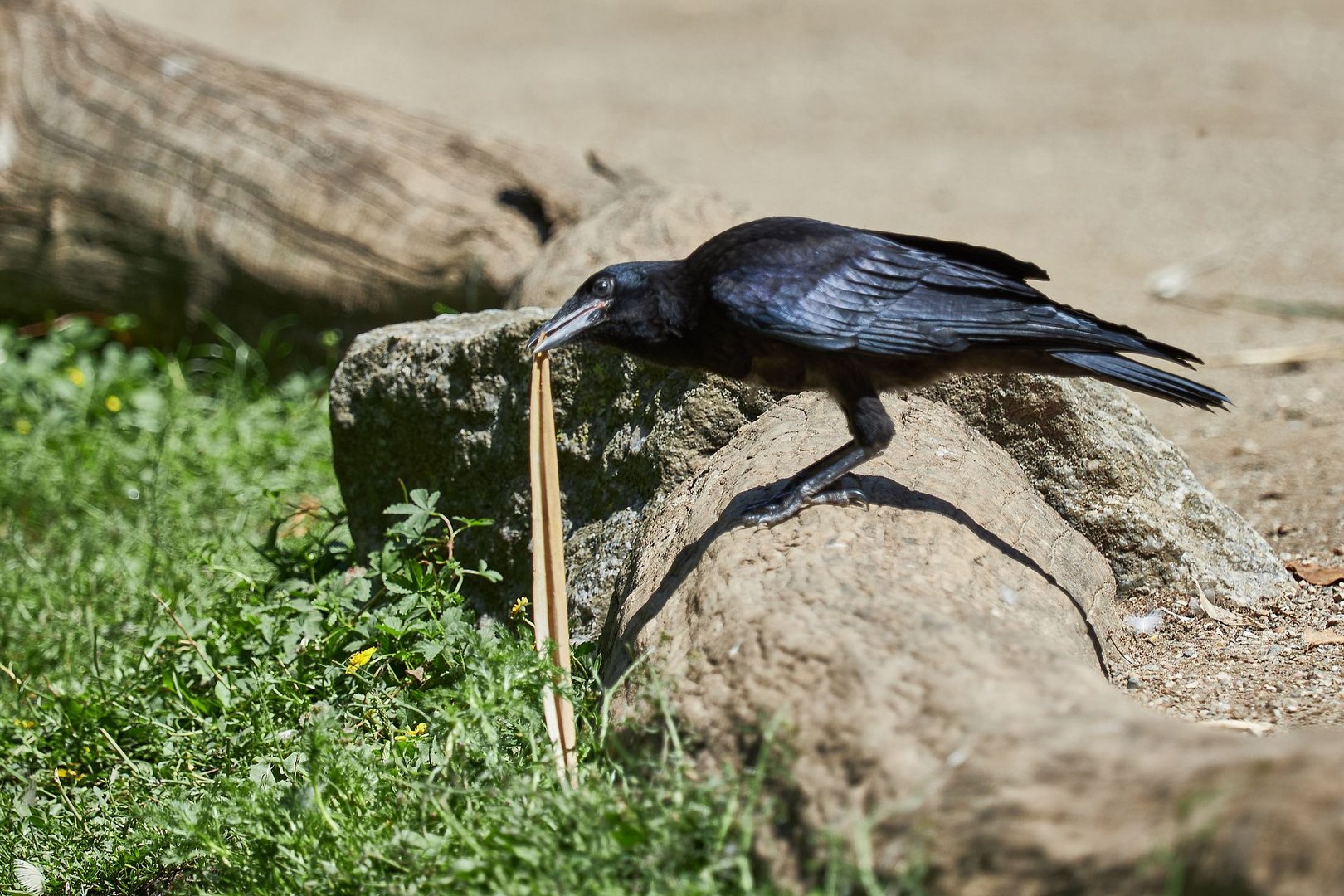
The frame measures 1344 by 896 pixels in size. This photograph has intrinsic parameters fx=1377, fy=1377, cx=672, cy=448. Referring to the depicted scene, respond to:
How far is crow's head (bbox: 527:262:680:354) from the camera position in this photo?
3.43 m

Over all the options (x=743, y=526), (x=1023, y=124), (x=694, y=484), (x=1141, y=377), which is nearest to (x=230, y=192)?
(x=694, y=484)

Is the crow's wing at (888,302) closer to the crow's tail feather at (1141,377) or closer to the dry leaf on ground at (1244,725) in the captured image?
the crow's tail feather at (1141,377)

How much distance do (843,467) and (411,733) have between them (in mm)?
1190

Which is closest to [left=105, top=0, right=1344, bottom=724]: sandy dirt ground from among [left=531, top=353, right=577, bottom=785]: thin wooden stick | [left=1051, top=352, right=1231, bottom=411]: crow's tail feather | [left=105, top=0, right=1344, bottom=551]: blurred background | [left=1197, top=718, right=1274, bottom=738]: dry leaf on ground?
[left=105, top=0, right=1344, bottom=551]: blurred background

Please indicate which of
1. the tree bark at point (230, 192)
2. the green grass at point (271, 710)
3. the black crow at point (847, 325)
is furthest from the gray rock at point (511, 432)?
the tree bark at point (230, 192)

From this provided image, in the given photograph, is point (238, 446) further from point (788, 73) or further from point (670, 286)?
point (788, 73)

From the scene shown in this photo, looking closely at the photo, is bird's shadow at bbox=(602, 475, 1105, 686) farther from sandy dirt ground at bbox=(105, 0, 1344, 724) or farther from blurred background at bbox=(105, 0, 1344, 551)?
blurred background at bbox=(105, 0, 1344, 551)

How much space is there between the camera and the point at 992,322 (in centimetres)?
325

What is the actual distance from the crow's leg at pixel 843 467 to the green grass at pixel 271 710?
1.99ft

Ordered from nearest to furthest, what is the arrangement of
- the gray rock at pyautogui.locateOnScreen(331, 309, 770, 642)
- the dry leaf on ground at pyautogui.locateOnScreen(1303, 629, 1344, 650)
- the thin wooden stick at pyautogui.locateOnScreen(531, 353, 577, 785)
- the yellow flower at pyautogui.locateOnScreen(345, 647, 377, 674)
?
the thin wooden stick at pyautogui.locateOnScreen(531, 353, 577, 785) < the dry leaf on ground at pyautogui.locateOnScreen(1303, 629, 1344, 650) < the yellow flower at pyautogui.locateOnScreen(345, 647, 377, 674) < the gray rock at pyautogui.locateOnScreen(331, 309, 770, 642)

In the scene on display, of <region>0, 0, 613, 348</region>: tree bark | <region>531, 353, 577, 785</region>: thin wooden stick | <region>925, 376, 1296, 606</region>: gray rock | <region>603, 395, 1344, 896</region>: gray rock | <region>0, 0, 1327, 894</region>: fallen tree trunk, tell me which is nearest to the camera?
<region>603, 395, 1344, 896</region>: gray rock

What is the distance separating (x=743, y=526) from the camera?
3.11m

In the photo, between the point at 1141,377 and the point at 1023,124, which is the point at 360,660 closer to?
the point at 1141,377

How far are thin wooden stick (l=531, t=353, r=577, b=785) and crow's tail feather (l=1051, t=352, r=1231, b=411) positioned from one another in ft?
4.00
